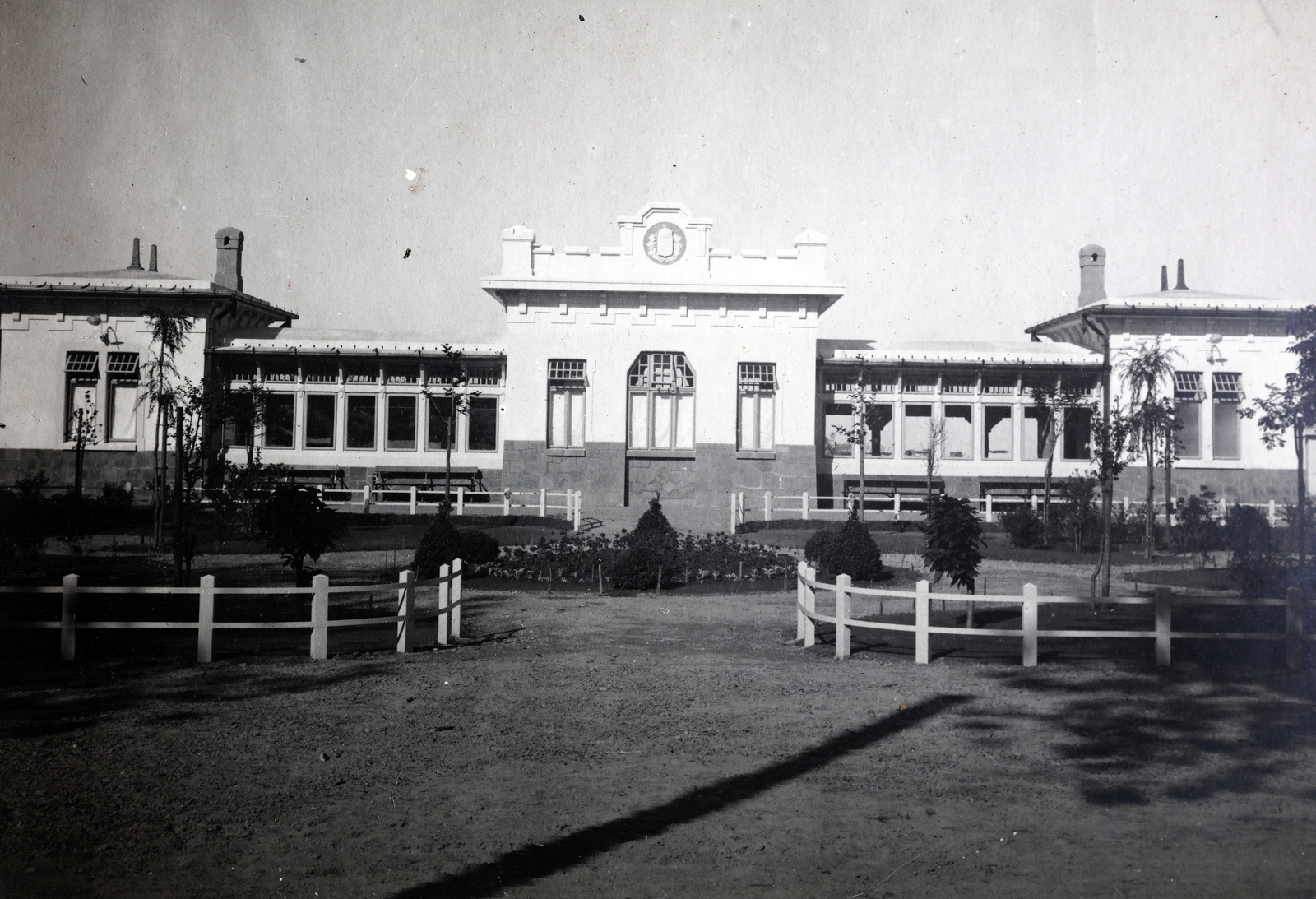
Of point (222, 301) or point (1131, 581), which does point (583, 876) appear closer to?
point (1131, 581)

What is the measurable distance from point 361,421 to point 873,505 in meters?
14.1

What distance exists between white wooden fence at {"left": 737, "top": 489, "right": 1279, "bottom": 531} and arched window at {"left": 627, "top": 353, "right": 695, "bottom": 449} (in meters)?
2.62

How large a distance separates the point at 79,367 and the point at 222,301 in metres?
5.27

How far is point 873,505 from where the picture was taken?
26.8 meters

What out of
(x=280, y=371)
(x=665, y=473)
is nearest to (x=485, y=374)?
(x=280, y=371)

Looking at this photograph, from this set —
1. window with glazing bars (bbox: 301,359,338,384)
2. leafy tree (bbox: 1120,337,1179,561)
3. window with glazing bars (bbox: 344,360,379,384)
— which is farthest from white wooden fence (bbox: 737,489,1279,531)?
window with glazing bars (bbox: 301,359,338,384)

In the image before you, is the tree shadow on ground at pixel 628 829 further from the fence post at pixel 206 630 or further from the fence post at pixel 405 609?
the fence post at pixel 206 630

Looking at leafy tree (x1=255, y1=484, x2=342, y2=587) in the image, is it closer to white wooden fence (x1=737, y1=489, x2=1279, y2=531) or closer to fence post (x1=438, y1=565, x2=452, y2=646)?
fence post (x1=438, y1=565, x2=452, y2=646)

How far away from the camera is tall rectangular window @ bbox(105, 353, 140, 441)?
16500 mm

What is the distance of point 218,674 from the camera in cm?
955

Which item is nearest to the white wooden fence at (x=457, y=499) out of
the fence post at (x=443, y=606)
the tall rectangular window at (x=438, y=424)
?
the tall rectangular window at (x=438, y=424)

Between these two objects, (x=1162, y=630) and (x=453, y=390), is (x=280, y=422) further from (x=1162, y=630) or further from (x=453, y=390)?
(x=1162, y=630)

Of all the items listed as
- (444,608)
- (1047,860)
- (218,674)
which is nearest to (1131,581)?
(444,608)

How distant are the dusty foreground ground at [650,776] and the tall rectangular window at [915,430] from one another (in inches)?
761
